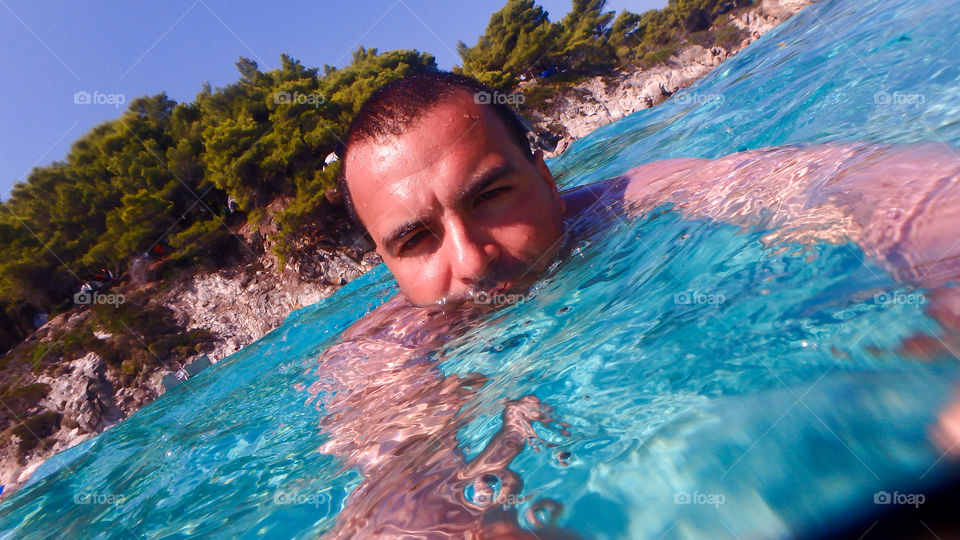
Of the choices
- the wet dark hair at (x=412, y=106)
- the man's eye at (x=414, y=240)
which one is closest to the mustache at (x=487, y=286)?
the man's eye at (x=414, y=240)

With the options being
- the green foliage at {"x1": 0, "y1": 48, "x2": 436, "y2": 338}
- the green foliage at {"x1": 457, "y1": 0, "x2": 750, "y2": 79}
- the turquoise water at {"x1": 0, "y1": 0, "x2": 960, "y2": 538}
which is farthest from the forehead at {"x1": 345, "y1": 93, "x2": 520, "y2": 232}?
the green foliage at {"x1": 457, "y1": 0, "x2": 750, "y2": 79}

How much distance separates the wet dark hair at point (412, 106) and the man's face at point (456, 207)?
0.07m

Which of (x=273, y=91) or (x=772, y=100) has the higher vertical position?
(x=273, y=91)

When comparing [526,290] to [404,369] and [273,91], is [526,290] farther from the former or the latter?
[273,91]

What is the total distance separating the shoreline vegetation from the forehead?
9879mm

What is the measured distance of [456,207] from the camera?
6.93 feet

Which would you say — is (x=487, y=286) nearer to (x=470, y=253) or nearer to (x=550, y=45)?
(x=470, y=253)

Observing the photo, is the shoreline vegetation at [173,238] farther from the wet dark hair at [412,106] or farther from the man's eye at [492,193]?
the man's eye at [492,193]

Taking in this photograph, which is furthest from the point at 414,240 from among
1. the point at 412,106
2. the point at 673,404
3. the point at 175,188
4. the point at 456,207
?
the point at 175,188

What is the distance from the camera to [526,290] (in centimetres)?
238

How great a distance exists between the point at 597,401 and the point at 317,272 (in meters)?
13.0

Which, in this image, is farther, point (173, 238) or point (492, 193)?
point (173, 238)

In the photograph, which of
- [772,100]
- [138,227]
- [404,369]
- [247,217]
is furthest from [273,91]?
[404,369]

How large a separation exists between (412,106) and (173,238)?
578 inches
